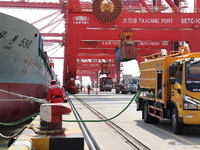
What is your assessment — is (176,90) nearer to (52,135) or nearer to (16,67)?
(52,135)

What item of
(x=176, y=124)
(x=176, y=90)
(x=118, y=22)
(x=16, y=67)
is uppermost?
(x=118, y=22)

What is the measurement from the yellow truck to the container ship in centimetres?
421

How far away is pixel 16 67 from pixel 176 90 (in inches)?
280

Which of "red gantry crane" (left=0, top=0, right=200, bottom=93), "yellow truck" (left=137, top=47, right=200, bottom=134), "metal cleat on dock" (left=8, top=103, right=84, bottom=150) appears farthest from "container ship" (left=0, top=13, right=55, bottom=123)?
"red gantry crane" (left=0, top=0, right=200, bottom=93)

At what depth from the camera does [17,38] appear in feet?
46.0

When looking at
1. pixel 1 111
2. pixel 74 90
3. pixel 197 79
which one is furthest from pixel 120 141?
pixel 74 90

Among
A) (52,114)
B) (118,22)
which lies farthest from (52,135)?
(118,22)

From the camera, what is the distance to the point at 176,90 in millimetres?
9633

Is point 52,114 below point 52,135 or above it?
above

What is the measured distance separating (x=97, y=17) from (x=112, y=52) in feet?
73.2

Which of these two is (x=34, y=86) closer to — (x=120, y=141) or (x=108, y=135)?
(x=108, y=135)

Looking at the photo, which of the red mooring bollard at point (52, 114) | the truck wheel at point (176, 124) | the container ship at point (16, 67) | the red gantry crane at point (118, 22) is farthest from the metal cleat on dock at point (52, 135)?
the red gantry crane at point (118, 22)

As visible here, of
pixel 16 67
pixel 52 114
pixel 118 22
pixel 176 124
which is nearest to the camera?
pixel 52 114

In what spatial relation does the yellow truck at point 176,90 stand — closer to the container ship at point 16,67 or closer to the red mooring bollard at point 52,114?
the red mooring bollard at point 52,114
